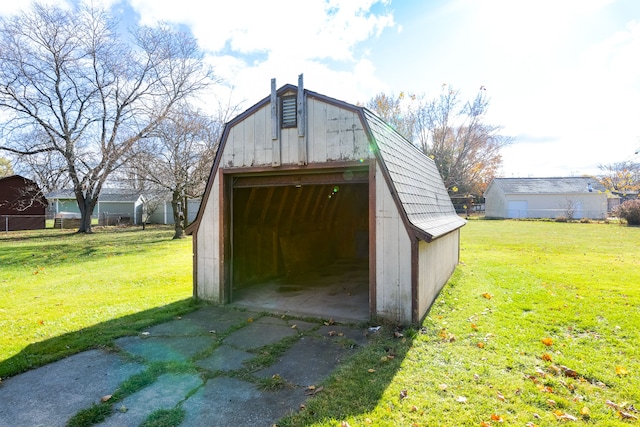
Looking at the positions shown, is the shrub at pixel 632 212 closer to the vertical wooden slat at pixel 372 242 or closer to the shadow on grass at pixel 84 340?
the vertical wooden slat at pixel 372 242

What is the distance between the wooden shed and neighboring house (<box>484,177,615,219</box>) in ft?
98.0

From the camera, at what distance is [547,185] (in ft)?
111

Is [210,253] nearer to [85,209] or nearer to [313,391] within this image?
[313,391]

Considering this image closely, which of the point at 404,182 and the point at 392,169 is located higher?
the point at 392,169

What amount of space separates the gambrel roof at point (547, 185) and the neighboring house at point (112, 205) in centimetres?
3604

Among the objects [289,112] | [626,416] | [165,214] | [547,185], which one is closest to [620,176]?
[547,185]

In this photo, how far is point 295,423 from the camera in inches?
105

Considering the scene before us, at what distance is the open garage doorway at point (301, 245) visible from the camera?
19.9 feet

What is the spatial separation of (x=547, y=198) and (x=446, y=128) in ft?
39.2

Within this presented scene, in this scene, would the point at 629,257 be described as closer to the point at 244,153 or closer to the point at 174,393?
the point at 244,153

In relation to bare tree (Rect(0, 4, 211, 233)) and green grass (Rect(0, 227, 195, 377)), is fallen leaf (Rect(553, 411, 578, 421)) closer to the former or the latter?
green grass (Rect(0, 227, 195, 377))

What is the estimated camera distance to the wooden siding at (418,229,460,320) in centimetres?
504

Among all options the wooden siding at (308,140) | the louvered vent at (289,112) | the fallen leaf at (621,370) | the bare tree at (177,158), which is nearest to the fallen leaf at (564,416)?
the fallen leaf at (621,370)

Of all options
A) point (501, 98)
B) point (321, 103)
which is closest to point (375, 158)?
point (321, 103)
